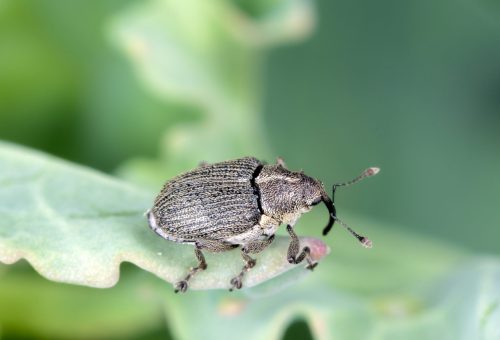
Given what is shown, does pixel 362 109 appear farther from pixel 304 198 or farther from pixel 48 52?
pixel 48 52

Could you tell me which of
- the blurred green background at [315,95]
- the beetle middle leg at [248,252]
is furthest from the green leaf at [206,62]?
the beetle middle leg at [248,252]

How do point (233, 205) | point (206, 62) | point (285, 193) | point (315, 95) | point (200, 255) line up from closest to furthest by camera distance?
point (200, 255), point (233, 205), point (285, 193), point (206, 62), point (315, 95)

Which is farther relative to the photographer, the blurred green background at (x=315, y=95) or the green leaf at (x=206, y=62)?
the blurred green background at (x=315, y=95)

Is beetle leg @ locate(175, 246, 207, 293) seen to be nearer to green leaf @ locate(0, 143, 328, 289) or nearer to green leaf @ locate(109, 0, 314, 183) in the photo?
green leaf @ locate(0, 143, 328, 289)

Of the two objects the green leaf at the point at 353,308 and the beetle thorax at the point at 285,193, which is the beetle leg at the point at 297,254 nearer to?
the green leaf at the point at 353,308

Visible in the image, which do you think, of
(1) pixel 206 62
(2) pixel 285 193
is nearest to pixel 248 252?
(2) pixel 285 193

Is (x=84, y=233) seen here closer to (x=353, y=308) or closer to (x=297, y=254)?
(x=297, y=254)
